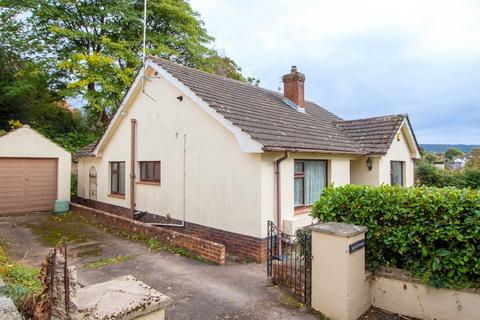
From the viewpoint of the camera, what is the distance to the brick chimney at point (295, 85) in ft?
45.6

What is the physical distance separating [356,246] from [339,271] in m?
0.48

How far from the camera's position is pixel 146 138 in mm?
11945

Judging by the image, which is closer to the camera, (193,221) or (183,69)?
(193,221)

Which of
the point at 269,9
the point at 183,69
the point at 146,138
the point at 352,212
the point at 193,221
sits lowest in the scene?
the point at 193,221

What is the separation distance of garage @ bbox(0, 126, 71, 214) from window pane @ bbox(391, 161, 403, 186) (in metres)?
15.5

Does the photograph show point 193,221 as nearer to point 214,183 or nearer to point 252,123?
point 214,183

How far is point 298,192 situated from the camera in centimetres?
927

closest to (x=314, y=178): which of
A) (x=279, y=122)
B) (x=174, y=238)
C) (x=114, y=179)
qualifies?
(x=279, y=122)

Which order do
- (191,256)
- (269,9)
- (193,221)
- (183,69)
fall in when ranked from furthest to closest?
(269,9), (183,69), (193,221), (191,256)

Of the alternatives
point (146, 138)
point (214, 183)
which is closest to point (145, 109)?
point (146, 138)

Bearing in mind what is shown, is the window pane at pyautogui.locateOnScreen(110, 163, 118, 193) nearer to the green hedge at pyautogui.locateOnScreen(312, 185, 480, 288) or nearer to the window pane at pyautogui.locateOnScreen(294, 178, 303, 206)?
the window pane at pyautogui.locateOnScreen(294, 178, 303, 206)

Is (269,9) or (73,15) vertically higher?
(73,15)

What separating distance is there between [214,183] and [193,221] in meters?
1.62

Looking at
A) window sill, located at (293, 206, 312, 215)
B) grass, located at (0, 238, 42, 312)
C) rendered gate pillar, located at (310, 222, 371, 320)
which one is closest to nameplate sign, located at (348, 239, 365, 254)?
rendered gate pillar, located at (310, 222, 371, 320)
